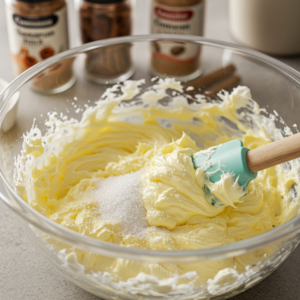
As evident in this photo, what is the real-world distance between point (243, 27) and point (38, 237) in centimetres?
132

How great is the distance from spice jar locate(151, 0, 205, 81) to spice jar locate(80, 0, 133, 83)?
0.32ft

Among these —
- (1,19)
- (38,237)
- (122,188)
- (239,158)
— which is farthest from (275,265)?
(1,19)

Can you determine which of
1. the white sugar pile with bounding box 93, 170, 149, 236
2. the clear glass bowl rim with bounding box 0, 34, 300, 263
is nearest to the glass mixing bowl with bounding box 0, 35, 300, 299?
the clear glass bowl rim with bounding box 0, 34, 300, 263

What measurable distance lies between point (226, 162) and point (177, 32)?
0.74 m

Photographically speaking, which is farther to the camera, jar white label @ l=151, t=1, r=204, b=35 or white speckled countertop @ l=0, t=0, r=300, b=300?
jar white label @ l=151, t=1, r=204, b=35

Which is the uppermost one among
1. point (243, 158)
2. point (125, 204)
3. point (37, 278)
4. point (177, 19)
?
point (177, 19)

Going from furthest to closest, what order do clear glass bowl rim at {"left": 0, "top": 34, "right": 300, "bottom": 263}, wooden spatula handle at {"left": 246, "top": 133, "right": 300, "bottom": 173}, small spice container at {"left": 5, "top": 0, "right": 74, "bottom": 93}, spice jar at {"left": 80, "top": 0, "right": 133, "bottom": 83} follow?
small spice container at {"left": 5, "top": 0, "right": 74, "bottom": 93}
spice jar at {"left": 80, "top": 0, "right": 133, "bottom": 83}
wooden spatula handle at {"left": 246, "top": 133, "right": 300, "bottom": 173}
clear glass bowl rim at {"left": 0, "top": 34, "right": 300, "bottom": 263}

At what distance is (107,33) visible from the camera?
5.31 ft

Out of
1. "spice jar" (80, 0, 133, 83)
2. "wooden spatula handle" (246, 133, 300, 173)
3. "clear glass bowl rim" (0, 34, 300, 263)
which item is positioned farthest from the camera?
"spice jar" (80, 0, 133, 83)

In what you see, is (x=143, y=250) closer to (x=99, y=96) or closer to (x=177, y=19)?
(x=99, y=96)

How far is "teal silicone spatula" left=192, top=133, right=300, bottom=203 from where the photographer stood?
95 centimetres

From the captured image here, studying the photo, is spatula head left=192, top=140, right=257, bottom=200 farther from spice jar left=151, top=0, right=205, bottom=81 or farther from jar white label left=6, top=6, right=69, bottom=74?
jar white label left=6, top=6, right=69, bottom=74

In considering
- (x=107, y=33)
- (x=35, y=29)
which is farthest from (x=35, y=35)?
(x=107, y=33)

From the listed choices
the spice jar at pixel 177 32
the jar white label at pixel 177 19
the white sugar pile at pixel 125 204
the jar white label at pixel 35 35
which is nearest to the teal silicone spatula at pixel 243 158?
the white sugar pile at pixel 125 204
